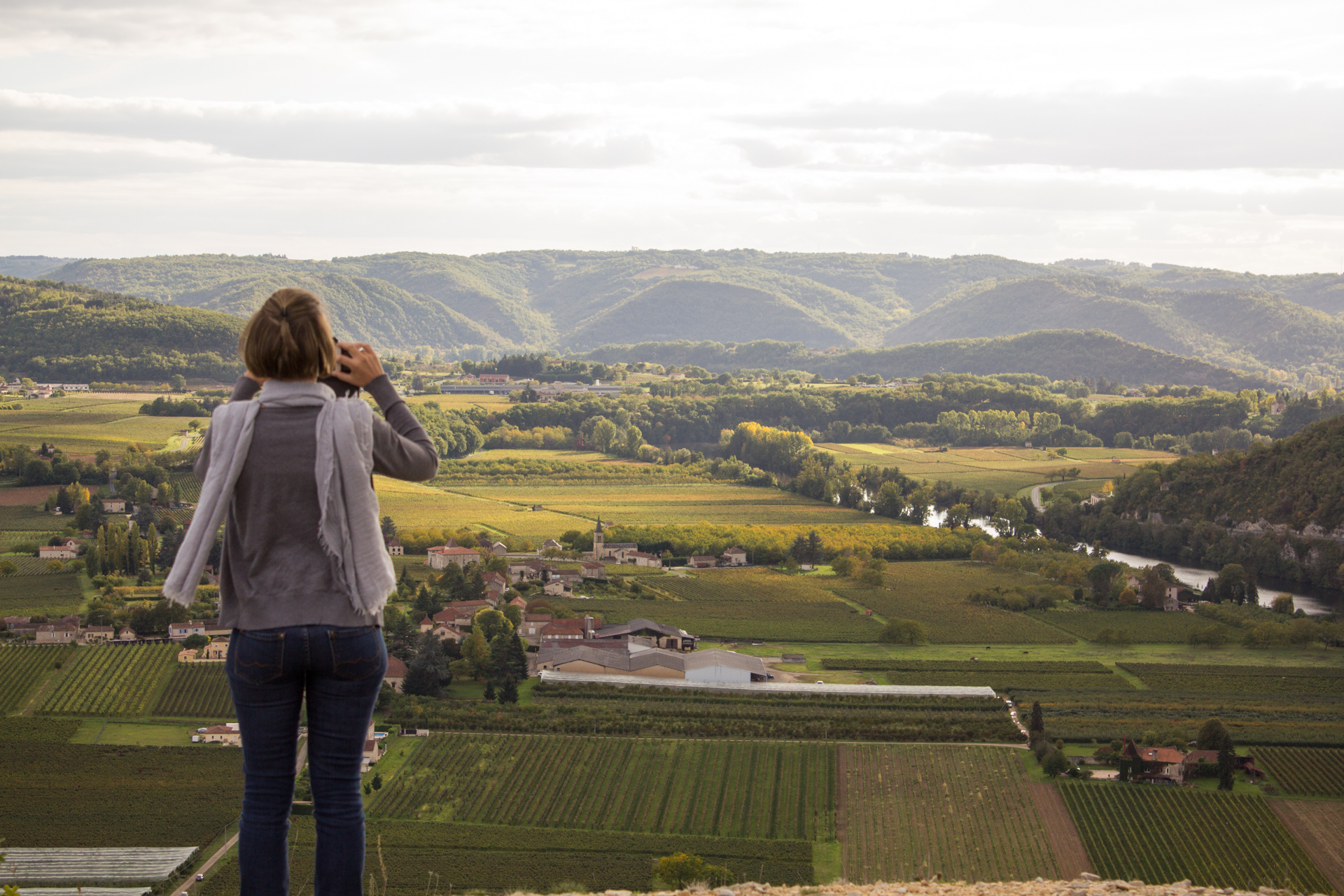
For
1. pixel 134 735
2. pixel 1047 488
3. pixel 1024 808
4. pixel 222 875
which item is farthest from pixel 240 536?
pixel 1047 488

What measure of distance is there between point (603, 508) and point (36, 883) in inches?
1690

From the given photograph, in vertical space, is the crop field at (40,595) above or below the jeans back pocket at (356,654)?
below

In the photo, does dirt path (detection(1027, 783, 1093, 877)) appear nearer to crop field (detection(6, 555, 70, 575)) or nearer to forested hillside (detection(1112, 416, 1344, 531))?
crop field (detection(6, 555, 70, 575))

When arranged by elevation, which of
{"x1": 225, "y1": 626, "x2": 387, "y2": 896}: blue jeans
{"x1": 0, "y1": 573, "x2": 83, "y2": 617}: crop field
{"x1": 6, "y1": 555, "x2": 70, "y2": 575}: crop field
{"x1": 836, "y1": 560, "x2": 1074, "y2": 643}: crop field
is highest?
{"x1": 225, "y1": 626, "x2": 387, "y2": 896}: blue jeans

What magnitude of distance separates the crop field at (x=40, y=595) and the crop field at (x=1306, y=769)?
33094 mm

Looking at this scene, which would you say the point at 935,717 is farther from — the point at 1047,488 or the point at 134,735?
the point at 1047,488

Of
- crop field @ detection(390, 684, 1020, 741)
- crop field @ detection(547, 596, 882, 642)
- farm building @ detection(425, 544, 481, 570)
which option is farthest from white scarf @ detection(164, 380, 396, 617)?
farm building @ detection(425, 544, 481, 570)

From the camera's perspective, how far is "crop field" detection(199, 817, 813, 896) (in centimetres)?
1889

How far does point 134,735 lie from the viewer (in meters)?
27.2

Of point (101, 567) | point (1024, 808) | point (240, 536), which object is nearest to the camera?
point (240, 536)

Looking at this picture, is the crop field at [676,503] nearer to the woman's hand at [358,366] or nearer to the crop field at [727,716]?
the crop field at [727,716]

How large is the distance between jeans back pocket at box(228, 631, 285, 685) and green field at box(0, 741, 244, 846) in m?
18.4

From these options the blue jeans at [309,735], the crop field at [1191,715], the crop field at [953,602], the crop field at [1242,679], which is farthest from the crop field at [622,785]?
the blue jeans at [309,735]

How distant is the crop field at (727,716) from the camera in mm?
27703
